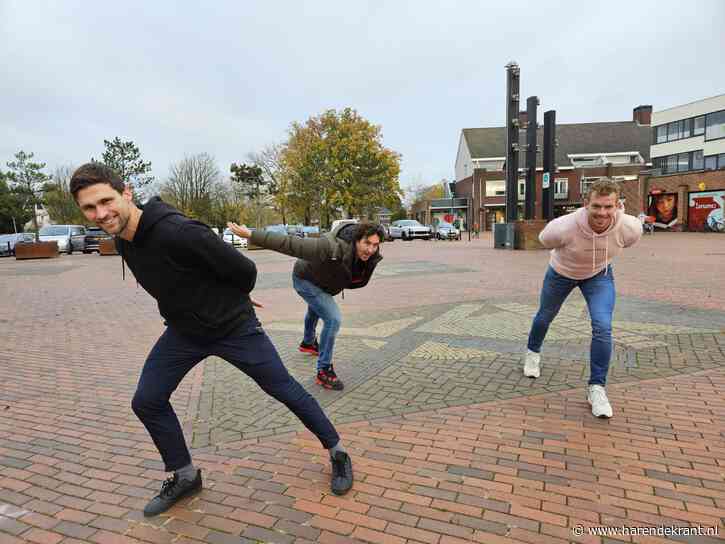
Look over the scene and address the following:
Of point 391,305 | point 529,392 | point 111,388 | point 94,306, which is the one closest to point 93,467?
point 111,388

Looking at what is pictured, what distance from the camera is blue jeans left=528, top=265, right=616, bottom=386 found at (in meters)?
3.49

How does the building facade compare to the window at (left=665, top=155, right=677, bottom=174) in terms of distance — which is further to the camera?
the window at (left=665, top=155, right=677, bottom=174)

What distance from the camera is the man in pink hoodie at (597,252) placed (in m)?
3.38

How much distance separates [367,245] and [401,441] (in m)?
1.30

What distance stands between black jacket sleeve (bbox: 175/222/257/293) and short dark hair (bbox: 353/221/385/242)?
105 centimetres

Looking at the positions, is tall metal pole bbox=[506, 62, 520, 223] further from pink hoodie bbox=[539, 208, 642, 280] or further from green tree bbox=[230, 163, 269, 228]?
green tree bbox=[230, 163, 269, 228]

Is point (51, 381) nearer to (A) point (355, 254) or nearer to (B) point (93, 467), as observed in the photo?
(B) point (93, 467)

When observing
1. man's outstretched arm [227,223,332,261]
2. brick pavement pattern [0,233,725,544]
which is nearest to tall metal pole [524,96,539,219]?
brick pavement pattern [0,233,725,544]

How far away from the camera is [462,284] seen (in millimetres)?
10375

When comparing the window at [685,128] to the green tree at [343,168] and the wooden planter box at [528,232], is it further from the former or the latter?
the wooden planter box at [528,232]

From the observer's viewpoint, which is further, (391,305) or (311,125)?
(311,125)

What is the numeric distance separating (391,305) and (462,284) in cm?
278

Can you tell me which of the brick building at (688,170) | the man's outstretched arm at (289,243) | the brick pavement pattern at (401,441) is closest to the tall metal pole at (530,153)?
the brick pavement pattern at (401,441)

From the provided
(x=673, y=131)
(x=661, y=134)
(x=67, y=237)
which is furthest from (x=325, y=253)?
(x=661, y=134)
